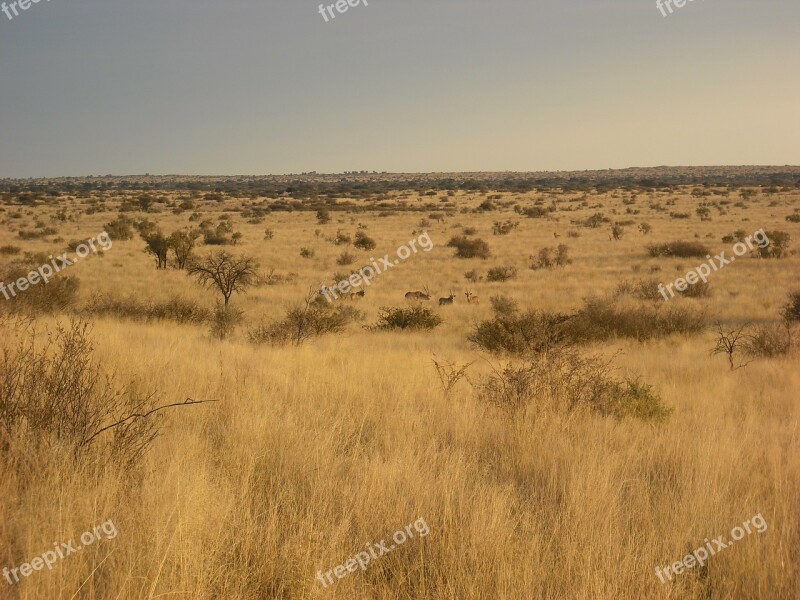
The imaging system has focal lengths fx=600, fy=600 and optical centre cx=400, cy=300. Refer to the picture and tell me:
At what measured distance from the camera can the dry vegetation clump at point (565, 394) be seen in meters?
6.19

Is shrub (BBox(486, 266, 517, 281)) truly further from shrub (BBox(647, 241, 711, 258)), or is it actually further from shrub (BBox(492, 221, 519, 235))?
shrub (BBox(492, 221, 519, 235))

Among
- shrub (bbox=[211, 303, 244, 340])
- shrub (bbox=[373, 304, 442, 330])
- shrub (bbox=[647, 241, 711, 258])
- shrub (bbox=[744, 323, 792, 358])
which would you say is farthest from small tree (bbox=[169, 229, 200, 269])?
shrub (bbox=[744, 323, 792, 358])

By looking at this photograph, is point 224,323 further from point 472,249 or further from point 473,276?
point 472,249

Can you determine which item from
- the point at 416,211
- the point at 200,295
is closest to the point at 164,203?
the point at 416,211

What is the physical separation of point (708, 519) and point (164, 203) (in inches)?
2629

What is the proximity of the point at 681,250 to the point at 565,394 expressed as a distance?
892 inches

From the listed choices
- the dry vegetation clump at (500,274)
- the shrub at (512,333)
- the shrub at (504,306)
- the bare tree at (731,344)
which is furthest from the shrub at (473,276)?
the bare tree at (731,344)

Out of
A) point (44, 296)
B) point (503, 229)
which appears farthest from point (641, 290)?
point (503, 229)

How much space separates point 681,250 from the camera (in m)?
26.2

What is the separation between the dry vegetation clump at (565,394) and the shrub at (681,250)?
2143 centimetres

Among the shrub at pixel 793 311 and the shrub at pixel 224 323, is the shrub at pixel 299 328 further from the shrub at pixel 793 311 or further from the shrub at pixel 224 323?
the shrub at pixel 793 311

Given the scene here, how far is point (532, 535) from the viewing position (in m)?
3.24

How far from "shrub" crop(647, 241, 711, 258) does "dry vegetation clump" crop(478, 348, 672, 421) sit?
2143 cm

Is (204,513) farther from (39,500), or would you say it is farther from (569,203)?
(569,203)
